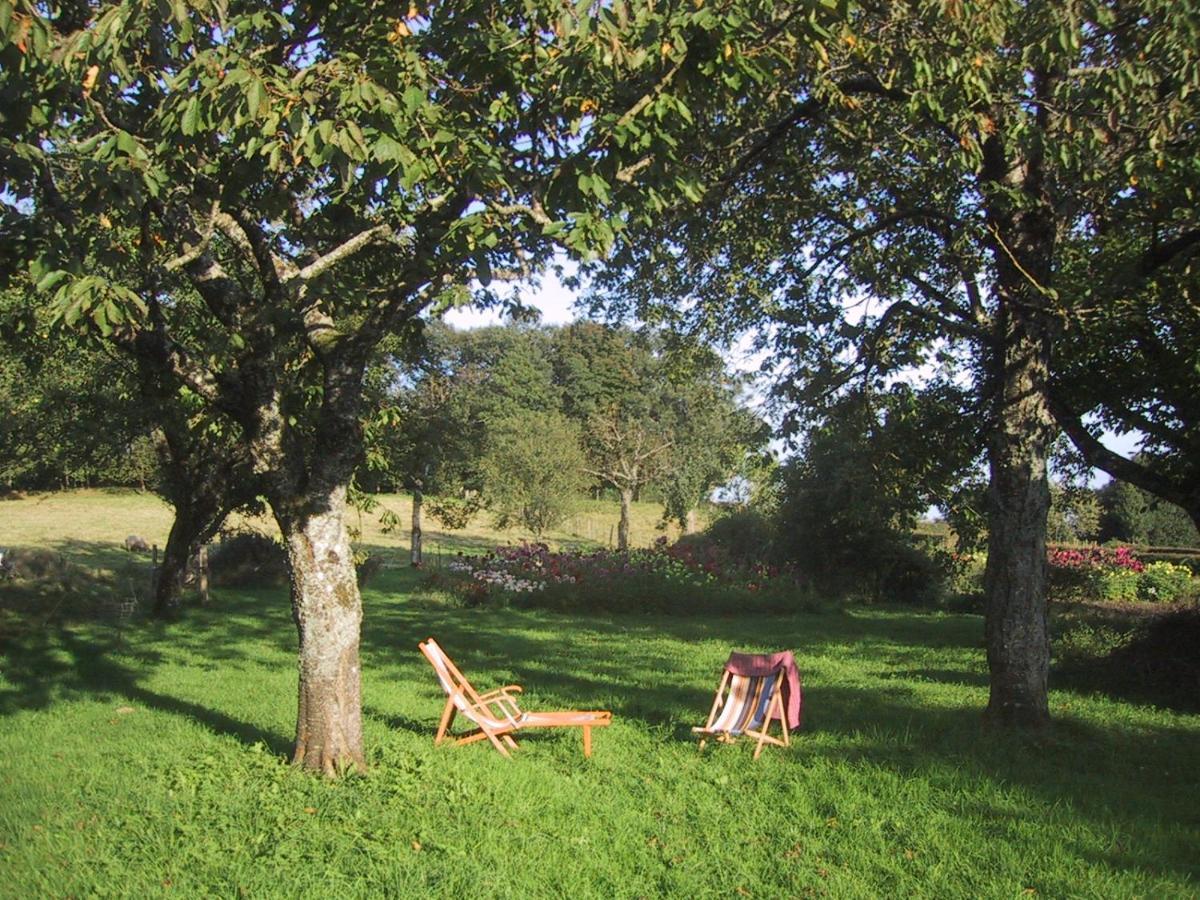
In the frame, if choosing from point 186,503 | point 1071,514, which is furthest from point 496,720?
point 1071,514

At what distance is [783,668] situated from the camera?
683 centimetres

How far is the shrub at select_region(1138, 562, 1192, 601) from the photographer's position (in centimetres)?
2029

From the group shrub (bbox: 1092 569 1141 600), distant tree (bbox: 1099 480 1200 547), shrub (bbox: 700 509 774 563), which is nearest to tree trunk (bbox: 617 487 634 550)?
shrub (bbox: 700 509 774 563)

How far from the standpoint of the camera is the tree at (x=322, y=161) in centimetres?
494

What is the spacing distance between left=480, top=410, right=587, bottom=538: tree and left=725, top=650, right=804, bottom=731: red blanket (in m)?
19.8

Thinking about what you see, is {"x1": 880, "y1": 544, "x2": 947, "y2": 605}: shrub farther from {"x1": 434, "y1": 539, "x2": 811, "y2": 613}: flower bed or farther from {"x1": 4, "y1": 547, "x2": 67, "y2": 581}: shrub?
{"x1": 4, "y1": 547, "x2": 67, "y2": 581}: shrub

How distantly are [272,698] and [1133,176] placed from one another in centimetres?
860

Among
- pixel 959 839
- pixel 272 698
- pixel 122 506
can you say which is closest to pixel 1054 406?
pixel 959 839

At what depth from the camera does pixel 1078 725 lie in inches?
299

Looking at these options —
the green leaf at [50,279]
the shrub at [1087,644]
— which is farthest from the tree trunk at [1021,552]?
the green leaf at [50,279]

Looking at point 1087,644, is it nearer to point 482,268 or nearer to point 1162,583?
point 482,268

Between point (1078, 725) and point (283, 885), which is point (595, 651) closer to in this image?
point (1078, 725)

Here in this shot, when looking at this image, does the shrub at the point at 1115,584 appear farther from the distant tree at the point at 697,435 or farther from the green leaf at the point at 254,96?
the green leaf at the point at 254,96

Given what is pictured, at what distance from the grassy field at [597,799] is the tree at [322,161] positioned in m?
0.91
